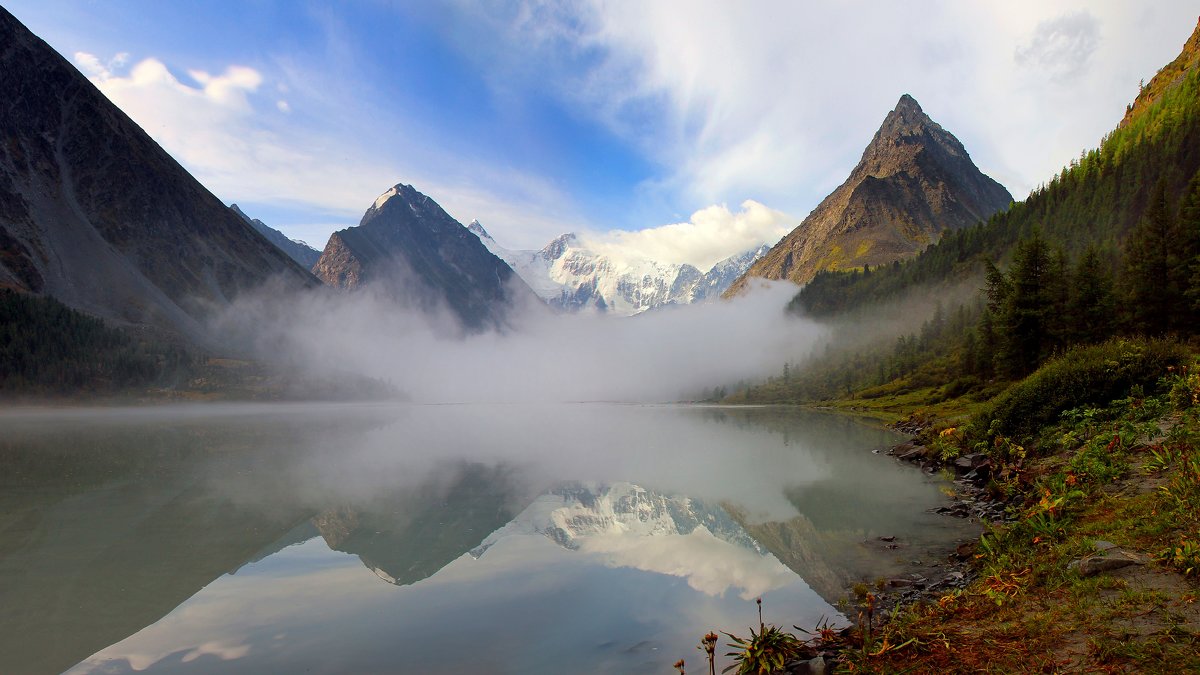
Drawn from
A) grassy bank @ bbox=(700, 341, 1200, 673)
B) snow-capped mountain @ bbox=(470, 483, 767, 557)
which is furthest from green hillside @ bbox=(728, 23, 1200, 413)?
snow-capped mountain @ bbox=(470, 483, 767, 557)

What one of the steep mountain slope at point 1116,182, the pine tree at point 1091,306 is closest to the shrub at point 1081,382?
the pine tree at point 1091,306

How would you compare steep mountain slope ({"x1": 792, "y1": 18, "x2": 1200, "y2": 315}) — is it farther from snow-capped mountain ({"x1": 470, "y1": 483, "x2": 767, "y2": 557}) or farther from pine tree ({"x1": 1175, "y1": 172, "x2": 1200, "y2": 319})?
snow-capped mountain ({"x1": 470, "y1": 483, "x2": 767, "y2": 557})

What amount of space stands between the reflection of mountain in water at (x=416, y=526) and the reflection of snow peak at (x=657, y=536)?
1.40 meters

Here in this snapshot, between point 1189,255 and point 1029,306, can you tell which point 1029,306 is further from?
point 1189,255

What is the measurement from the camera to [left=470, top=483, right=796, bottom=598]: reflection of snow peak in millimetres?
18938

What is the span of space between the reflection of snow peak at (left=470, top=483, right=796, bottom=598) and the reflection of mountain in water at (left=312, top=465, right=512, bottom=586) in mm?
1398

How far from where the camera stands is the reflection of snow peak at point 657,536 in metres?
18.9

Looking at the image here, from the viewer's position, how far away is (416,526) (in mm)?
25641

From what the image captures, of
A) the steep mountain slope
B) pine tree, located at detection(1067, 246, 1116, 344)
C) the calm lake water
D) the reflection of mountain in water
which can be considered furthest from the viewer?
the steep mountain slope

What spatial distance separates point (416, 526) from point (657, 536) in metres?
10.8

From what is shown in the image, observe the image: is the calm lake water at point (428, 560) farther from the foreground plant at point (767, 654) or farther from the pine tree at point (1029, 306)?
the pine tree at point (1029, 306)

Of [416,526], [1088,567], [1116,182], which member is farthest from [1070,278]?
[1116,182]

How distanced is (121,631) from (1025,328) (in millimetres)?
76689

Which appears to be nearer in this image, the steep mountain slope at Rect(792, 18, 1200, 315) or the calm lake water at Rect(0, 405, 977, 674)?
the calm lake water at Rect(0, 405, 977, 674)
